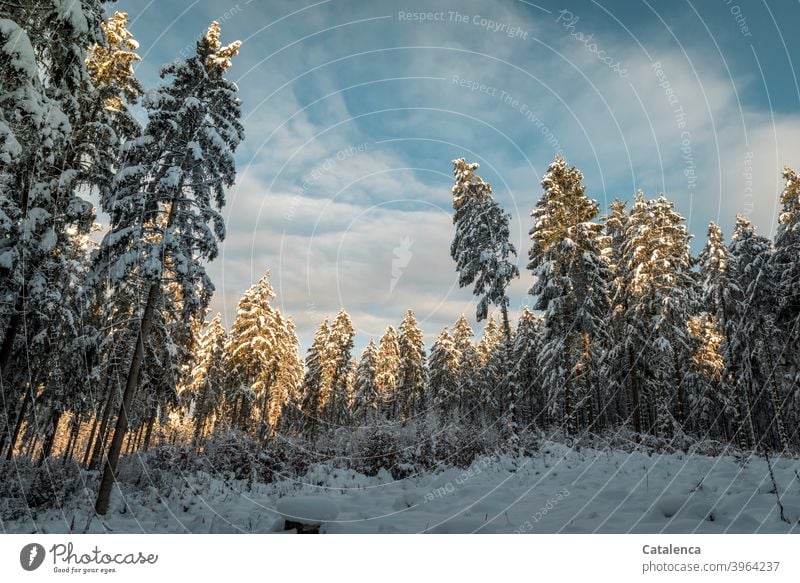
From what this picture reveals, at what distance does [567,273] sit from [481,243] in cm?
475

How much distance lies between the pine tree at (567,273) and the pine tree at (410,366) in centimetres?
2436

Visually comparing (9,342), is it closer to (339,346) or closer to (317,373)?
(339,346)

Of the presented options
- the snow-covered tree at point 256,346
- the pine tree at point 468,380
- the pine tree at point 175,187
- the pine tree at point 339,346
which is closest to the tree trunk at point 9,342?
the pine tree at point 175,187

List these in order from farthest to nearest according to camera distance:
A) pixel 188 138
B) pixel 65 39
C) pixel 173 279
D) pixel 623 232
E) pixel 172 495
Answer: pixel 623 232 < pixel 188 138 < pixel 173 279 < pixel 172 495 < pixel 65 39

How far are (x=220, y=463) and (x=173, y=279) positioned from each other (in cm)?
693

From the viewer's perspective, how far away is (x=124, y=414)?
37.1ft

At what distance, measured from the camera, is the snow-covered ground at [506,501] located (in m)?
5.32

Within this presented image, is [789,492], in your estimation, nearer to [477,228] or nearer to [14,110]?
[14,110]

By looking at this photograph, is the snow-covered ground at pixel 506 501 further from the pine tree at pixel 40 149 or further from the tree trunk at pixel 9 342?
the pine tree at pixel 40 149

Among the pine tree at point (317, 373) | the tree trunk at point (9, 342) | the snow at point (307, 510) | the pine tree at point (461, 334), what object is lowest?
the snow at point (307, 510)

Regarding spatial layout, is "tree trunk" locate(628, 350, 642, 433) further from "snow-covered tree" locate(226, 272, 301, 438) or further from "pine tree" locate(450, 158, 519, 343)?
"snow-covered tree" locate(226, 272, 301, 438)
